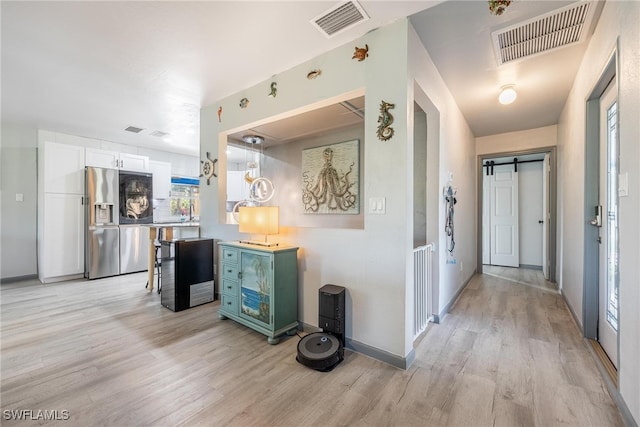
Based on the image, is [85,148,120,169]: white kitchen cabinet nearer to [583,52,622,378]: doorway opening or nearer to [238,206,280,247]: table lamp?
[238,206,280,247]: table lamp

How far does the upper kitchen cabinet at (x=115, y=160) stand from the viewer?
Answer: 181 inches

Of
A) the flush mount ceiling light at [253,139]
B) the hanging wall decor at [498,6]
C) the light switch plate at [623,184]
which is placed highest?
the hanging wall decor at [498,6]

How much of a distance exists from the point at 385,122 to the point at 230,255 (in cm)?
195

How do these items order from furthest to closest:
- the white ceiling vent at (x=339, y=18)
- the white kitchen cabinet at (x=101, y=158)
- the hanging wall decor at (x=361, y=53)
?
the white kitchen cabinet at (x=101, y=158)
the hanging wall decor at (x=361, y=53)
the white ceiling vent at (x=339, y=18)

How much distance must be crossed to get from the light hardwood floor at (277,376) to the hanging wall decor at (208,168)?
5.78ft

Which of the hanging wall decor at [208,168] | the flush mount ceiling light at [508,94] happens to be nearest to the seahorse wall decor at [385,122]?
the flush mount ceiling light at [508,94]

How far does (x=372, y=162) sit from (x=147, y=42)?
214cm

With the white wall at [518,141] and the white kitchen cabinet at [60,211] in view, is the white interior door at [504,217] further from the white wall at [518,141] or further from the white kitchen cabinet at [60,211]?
the white kitchen cabinet at [60,211]

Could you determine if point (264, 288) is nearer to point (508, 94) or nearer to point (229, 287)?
point (229, 287)

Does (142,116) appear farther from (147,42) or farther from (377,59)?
(377,59)

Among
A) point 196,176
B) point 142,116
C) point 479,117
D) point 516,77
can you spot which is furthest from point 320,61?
point 196,176

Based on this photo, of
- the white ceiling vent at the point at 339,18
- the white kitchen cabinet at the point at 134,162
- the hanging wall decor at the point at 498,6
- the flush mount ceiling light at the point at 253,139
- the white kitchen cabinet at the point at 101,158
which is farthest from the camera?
the white kitchen cabinet at the point at 134,162

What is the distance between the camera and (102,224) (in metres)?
4.50

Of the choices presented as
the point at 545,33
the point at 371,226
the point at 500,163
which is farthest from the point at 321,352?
the point at 500,163
